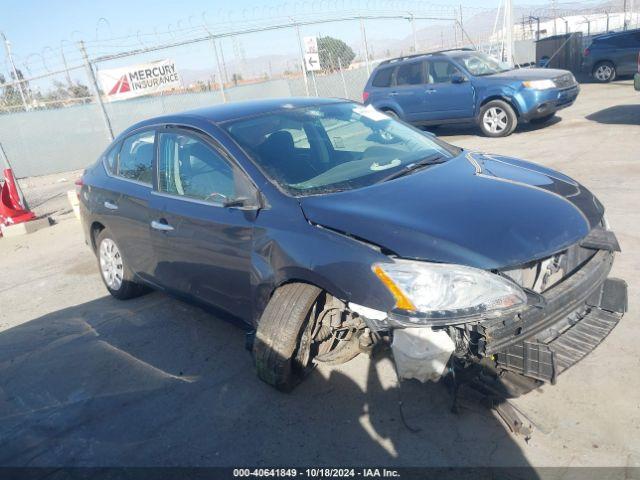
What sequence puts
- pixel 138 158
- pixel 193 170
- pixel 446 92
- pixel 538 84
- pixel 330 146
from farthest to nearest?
pixel 446 92 < pixel 538 84 < pixel 138 158 < pixel 330 146 < pixel 193 170

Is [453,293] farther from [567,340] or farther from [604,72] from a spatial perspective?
[604,72]

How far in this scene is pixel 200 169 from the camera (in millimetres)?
3713

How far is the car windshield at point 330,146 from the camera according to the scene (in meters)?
3.34

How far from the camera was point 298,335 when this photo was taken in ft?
10.0

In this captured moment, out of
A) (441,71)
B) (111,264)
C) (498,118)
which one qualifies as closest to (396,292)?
(111,264)

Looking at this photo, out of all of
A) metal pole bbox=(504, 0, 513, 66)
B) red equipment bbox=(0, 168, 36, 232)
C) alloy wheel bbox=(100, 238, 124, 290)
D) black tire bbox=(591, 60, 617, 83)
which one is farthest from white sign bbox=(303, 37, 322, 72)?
alloy wheel bbox=(100, 238, 124, 290)

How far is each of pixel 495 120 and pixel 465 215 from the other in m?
8.96

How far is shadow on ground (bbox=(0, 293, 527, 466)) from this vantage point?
108 inches

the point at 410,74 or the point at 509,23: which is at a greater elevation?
the point at 509,23

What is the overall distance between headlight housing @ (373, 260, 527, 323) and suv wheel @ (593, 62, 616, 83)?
1781 centimetres

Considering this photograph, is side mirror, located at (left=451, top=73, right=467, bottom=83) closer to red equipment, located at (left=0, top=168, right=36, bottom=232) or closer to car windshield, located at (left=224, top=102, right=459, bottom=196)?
car windshield, located at (left=224, top=102, right=459, bottom=196)

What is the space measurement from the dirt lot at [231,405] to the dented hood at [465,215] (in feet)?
2.88

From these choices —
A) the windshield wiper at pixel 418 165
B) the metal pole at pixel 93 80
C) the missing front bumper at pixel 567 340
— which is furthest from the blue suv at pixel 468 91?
the missing front bumper at pixel 567 340

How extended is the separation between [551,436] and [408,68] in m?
10.8
